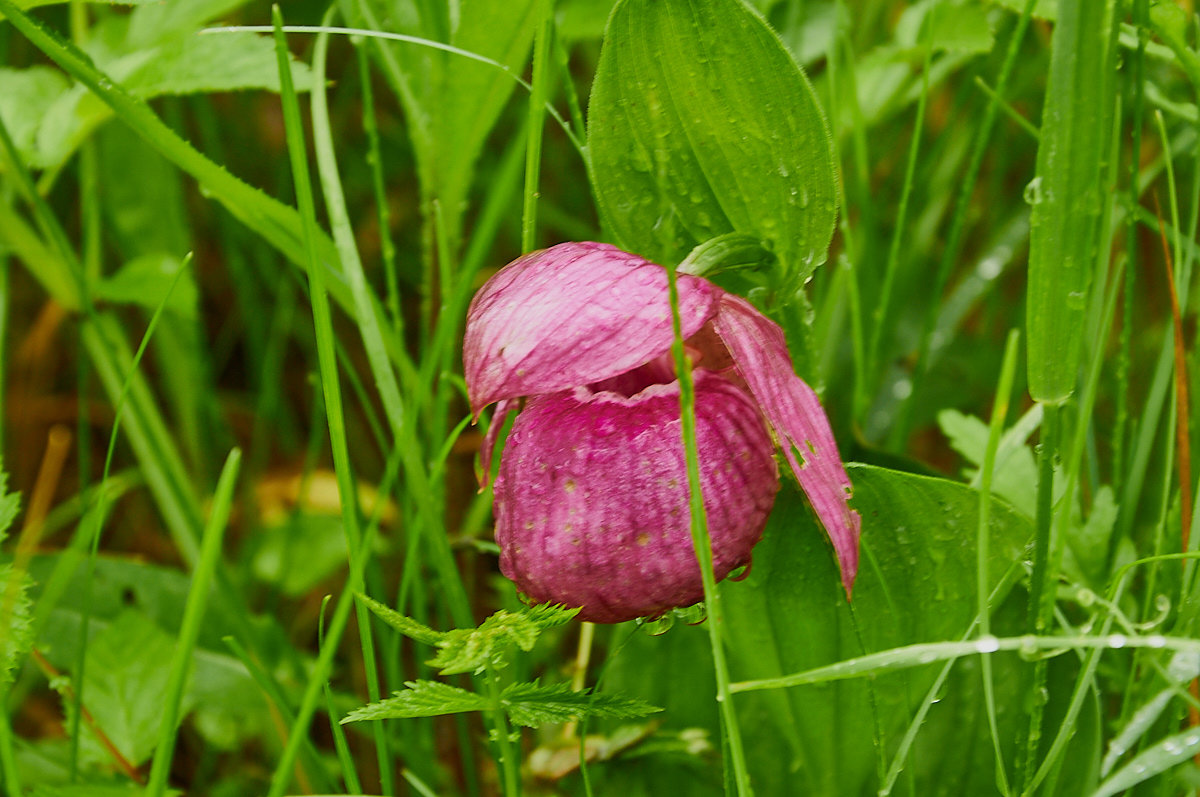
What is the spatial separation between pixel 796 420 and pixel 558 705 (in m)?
0.21

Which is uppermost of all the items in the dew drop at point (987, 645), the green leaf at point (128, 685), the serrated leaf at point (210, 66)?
the serrated leaf at point (210, 66)

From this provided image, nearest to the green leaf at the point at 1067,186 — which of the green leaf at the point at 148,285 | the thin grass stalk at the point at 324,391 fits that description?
the thin grass stalk at the point at 324,391

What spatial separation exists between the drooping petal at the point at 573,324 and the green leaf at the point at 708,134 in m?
0.06

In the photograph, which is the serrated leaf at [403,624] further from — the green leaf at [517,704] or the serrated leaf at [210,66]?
the serrated leaf at [210,66]

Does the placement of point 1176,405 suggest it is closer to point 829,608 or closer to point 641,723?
point 829,608

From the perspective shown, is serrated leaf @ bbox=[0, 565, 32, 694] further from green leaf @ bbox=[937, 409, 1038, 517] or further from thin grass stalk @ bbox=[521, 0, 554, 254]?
green leaf @ bbox=[937, 409, 1038, 517]

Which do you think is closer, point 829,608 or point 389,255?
point 829,608

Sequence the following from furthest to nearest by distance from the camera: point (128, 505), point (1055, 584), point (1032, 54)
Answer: point (1032, 54) → point (128, 505) → point (1055, 584)

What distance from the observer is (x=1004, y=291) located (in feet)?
5.14

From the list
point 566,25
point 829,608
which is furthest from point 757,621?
point 566,25

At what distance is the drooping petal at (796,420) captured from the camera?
1.89 feet

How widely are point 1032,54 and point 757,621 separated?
1.14 metres

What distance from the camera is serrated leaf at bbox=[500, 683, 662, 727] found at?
542 mm

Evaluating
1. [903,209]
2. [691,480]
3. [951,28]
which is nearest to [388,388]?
[691,480]
